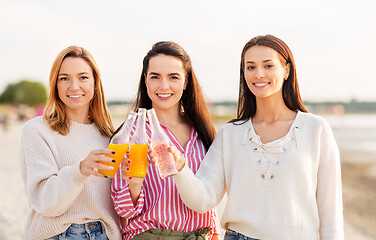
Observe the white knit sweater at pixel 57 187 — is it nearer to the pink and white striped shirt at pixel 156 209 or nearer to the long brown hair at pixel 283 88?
the pink and white striped shirt at pixel 156 209

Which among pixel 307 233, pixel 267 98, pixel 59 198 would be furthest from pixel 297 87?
pixel 59 198

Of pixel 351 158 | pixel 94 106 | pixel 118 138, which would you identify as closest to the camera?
pixel 118 138

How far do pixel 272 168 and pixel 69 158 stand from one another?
154cm

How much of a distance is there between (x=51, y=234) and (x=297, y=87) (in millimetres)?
2167

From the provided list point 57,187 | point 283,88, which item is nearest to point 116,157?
point 57,187

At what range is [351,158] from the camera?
2152cm

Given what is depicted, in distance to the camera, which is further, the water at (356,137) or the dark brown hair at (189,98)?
the water at (356,137)

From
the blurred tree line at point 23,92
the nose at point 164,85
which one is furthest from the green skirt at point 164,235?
the blurred tree line at point 23,92

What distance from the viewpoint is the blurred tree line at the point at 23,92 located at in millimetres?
115812

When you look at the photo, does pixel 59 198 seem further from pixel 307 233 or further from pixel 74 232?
pixel 307 233

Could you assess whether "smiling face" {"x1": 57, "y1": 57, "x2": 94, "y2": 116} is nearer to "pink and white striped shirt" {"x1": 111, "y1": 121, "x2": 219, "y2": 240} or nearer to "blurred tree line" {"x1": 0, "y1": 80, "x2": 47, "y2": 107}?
"pink and white striped shirt" {"x1": 111, "y1": 121, "x2": 219, "y2": 240}

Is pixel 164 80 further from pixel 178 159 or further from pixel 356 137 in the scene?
pixel 356 137

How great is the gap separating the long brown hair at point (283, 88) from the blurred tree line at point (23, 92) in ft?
382

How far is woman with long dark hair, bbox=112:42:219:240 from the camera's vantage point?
3.49m
